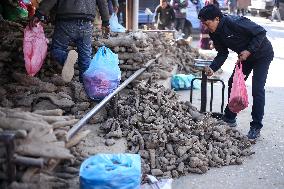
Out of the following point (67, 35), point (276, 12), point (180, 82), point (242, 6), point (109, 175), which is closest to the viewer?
point (109, 175)

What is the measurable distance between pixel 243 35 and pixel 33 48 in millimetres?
2779

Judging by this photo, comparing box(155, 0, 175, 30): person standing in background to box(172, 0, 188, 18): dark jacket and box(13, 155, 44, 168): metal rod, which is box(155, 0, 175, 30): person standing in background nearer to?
box(172, 0, 188, 18): dark jacket

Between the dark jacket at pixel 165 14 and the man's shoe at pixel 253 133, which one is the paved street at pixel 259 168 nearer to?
the man's shoe at pixel 253 133

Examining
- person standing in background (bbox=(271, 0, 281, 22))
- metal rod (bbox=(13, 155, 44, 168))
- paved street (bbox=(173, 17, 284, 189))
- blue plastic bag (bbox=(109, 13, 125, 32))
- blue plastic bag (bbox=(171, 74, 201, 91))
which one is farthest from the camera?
person standing in background (bbox=(271, 0, 281, 22))

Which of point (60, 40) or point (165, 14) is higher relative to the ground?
point (165, 14)

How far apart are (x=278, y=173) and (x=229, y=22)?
2.12 meters

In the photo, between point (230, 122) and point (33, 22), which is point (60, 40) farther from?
point (230, 122)

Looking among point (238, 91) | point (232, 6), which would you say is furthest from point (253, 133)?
point (232, 6)

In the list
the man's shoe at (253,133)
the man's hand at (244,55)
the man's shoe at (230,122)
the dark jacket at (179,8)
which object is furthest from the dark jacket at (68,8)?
the dark jacket at (179,8)

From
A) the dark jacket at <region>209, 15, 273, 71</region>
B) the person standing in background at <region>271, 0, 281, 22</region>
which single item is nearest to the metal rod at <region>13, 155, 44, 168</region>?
the dark jacket at <region>209, 15, 273, 71</region>

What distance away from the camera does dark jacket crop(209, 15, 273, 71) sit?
18.3ft

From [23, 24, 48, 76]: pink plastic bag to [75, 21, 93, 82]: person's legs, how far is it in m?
0.49

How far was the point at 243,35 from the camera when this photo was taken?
18.7 ft

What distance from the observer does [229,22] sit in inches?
225
